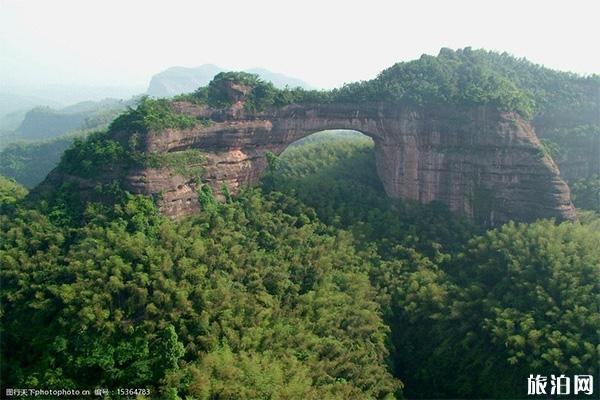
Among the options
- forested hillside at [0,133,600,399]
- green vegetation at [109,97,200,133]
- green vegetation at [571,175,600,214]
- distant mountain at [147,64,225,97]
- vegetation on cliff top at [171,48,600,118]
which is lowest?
forested hillside at [0,133,600,399]

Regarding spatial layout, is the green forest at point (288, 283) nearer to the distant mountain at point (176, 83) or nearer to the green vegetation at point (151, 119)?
the green vegetation at point (151, 119)

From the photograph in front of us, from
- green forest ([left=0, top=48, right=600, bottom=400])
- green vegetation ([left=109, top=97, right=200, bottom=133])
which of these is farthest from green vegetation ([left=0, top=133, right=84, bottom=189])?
green vegetation ([left=109, top=97, right=200, bottom=133])

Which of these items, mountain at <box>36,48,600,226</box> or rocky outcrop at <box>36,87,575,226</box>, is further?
rocky outcrop at <box>36,87,575,226</box>

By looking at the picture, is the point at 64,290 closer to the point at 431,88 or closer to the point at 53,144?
the point at 431,88

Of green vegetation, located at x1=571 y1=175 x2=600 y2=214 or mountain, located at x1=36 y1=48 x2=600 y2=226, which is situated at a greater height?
mountain, located at x1=36 y1=48 x2=600 y2=226

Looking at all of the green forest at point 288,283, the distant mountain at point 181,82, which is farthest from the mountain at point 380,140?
the distant mountain at point 181,82

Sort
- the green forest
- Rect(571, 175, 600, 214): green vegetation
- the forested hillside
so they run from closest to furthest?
the forested hillside → the green forest → Rect(571, 175, 600, 214): green vegetation

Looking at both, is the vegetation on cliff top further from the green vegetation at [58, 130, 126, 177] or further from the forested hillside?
the forested hillside
